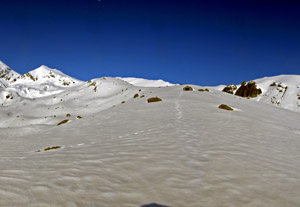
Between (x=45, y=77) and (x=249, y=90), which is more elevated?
(x=45, y=77)

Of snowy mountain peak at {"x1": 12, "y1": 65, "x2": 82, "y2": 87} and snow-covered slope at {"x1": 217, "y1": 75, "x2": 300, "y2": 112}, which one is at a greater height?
snowy mountain peak at {"x1": 12, "y1": 65, "x2": 82, "y2": 87}

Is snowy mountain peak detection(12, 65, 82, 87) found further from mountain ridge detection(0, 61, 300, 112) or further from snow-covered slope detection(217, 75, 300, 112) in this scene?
snow-covered slope detection(217, 75, 300, 112)

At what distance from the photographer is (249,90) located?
331 ft

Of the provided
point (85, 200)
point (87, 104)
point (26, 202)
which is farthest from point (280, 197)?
point (87, 104)

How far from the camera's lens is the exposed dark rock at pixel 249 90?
321 feet

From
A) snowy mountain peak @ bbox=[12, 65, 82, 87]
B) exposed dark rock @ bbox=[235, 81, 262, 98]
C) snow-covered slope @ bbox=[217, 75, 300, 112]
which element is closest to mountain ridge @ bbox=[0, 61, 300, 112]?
snow-covered slope @ bbox=[217, 75, 300, 112]

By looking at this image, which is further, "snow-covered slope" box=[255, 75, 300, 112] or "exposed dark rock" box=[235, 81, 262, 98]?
"exposed dark rock" box=[235, 81, 262, 98]

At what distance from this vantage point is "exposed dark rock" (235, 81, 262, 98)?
97.8m

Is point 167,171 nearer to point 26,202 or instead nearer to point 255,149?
point 26,202

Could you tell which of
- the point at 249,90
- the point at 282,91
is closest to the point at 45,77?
the point at 249,90

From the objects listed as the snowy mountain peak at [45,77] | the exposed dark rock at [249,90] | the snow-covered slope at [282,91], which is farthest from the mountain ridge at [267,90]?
the snowy mountain peak at [45,77]

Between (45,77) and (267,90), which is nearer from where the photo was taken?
(267,90)

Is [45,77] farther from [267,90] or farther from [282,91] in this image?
[282,91]

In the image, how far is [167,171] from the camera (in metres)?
4.58
